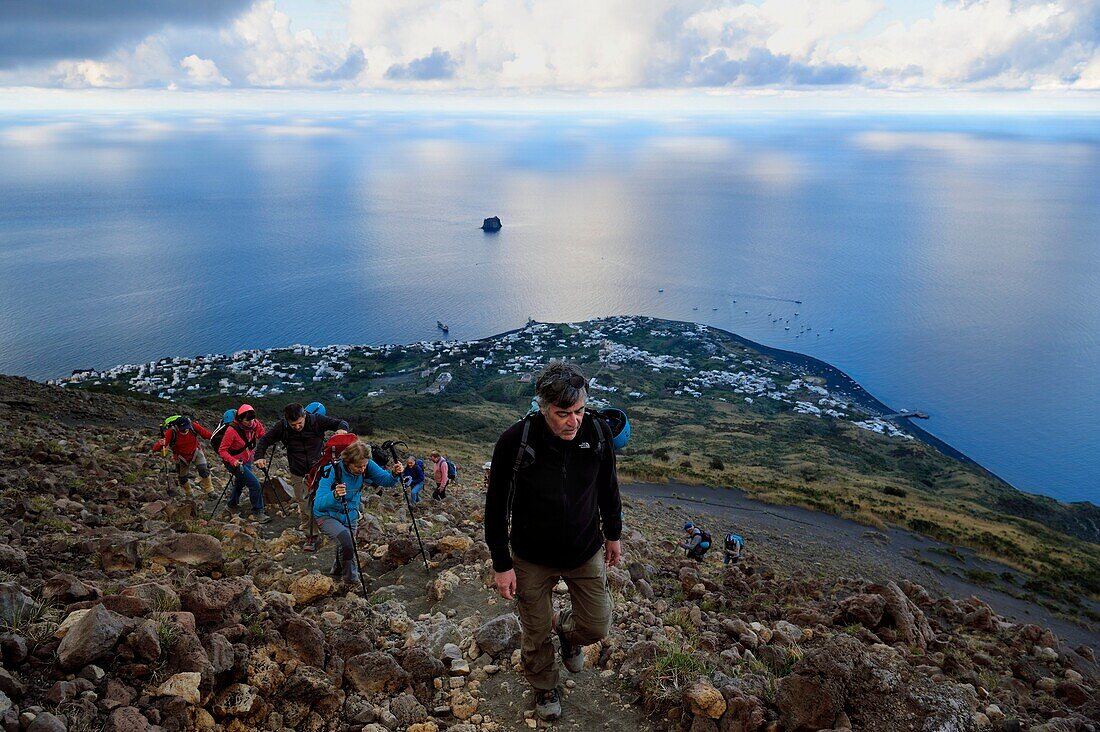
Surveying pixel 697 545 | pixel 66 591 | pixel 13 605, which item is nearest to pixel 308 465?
pixel 66 591

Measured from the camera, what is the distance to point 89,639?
4188mm

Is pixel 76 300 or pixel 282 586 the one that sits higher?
pixel 282 586

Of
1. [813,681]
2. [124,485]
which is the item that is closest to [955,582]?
[813,681]

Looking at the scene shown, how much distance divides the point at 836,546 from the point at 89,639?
2115 cm

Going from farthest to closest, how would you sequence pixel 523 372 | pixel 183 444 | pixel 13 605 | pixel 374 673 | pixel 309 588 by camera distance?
pixel 523 372 → pixel 183 444 → pixel 309 588 → pixel 374 673 → pixel 13 605

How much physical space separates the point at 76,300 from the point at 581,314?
233 feet

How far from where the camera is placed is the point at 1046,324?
3484 inches

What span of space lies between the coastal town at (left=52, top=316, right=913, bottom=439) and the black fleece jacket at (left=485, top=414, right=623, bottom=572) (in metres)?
48.8

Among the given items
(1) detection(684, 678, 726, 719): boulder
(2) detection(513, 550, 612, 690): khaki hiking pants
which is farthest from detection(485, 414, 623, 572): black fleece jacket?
(1) detection(684, 678, 726, 719): boulder

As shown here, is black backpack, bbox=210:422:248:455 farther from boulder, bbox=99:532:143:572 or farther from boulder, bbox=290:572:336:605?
boulder, bbox=290:572:336:605

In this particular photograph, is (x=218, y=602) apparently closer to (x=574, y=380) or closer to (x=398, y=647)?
(x=398, y=647)

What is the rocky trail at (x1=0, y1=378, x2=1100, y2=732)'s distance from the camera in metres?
4.33

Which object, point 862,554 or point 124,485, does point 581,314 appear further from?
point 124,485

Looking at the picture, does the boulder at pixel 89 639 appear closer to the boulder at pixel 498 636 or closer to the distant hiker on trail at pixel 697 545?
the boulder at pixel 498 636
